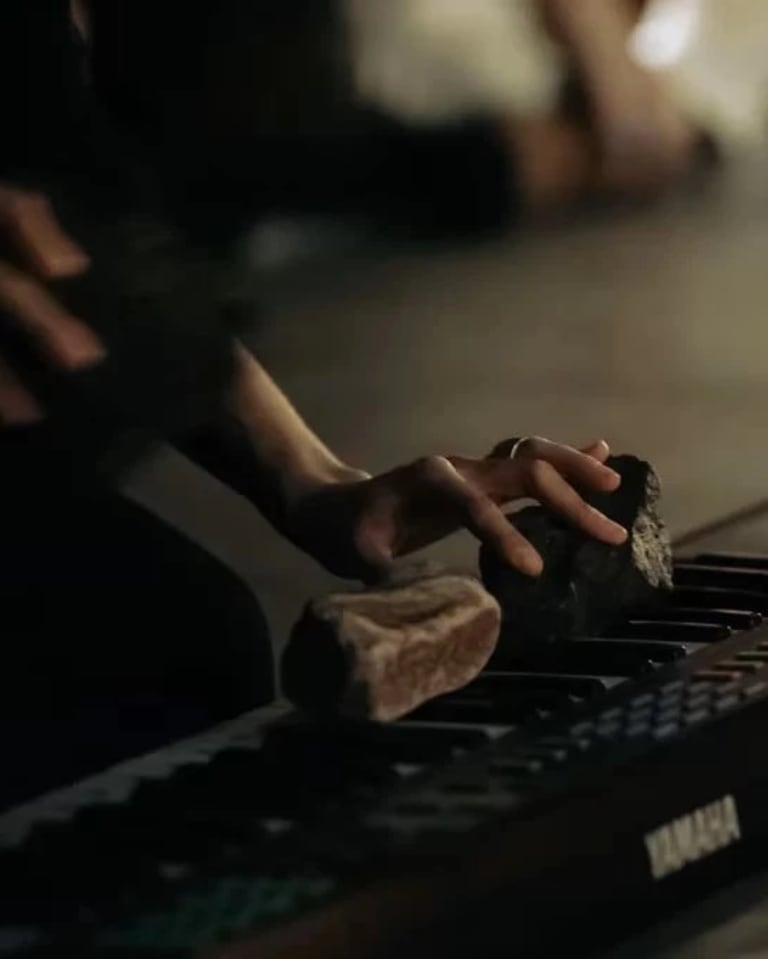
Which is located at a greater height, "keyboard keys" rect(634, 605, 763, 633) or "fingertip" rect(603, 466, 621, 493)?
"fingertip" rect(603, 466, 621, 493)

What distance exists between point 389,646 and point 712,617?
0.71 ft

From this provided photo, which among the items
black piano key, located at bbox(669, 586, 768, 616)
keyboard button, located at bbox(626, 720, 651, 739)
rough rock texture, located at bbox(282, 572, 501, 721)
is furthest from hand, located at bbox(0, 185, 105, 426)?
black piano key, located at bbox(669, 586, 768, 616)

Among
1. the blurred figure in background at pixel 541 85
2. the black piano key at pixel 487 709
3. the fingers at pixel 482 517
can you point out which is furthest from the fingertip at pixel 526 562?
the blurred figure in background at pixel 541 85

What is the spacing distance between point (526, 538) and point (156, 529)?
20 cm

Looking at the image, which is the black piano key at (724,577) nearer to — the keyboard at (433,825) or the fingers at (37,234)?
the keyboard at (433,825)

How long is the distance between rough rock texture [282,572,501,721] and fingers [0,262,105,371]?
6.0 inches

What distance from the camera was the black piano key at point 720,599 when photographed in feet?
3.51

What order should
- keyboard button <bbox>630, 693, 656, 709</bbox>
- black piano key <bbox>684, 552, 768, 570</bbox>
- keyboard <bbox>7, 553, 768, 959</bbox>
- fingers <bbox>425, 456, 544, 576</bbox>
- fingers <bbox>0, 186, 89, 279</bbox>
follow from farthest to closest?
black piano key <bbox>684, 552, 768, 570</bbox>, fingers <bbox>425, 456, 544, 576</bbox>, keyboard button <bbox>630, 693, 656, 709</bbox>, fingers <bbox>0, 186, 89, 279</bbox>, keyboard <bbox>7, 553, 768, 959</bbox>

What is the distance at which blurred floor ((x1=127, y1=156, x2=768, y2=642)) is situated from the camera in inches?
37.8

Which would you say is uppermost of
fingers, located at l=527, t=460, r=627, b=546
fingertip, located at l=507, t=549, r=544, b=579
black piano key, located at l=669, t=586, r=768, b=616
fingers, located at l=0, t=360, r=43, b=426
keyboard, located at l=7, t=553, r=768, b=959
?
fingers, located at l=0, t=360, r=43, b=426

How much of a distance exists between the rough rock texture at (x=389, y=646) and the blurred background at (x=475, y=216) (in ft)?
0.15

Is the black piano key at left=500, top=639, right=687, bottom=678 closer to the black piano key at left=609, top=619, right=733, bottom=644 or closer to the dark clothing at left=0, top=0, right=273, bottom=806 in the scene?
the black piano key at left=609, top=619, right=733, bottom=644

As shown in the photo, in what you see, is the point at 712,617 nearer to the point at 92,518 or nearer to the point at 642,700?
the point at 642,700

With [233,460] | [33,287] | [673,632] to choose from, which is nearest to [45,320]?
[33,287]
